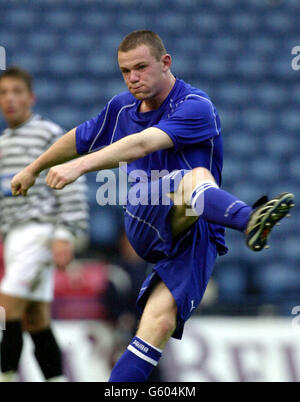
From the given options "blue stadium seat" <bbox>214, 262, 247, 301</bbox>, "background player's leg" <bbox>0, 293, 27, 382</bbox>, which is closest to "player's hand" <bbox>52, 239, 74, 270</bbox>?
"background player's leg" <bbox>0, 293, 27, 382</bbox>

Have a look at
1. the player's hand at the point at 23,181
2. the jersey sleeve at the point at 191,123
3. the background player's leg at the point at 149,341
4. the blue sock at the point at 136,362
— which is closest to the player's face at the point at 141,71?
the jersey sleeve at the point at 191,123

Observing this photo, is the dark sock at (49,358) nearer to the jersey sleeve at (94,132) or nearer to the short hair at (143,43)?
the jersey sleeve at (94,132)

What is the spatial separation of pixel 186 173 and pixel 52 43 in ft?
22.7

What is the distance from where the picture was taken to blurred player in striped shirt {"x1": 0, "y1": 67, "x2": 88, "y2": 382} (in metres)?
4.29

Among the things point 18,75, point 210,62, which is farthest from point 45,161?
point 210,62

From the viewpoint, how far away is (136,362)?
320 centimetres

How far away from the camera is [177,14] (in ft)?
32.6

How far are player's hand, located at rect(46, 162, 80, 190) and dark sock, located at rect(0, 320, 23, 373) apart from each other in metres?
1.46

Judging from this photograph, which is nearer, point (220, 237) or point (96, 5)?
point (220, 237)

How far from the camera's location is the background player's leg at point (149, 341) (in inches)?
126

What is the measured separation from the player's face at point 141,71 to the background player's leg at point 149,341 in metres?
0.89

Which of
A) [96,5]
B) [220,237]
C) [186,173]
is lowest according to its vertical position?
[220,237]
